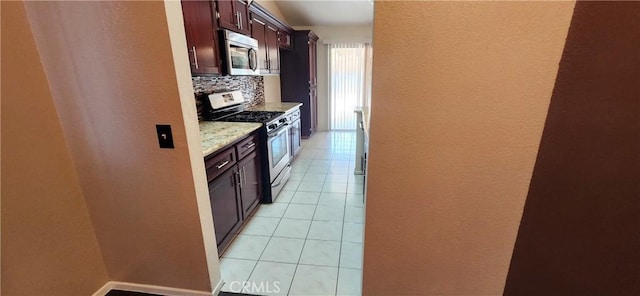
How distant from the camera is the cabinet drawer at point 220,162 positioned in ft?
5.31

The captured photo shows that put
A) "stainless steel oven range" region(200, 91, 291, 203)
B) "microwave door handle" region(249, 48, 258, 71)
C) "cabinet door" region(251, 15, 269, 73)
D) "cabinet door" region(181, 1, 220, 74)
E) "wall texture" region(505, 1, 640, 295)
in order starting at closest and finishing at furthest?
1. "wall texture" region(505, 1, 640, 295)
2. "cabinet door" region(181, 1, 220, 74)
3. "stainless steel oven range" region(200, 91, 291, 203)
4. "microwave door handle" region(249, 48, 258, 71)
5. "cabinet door" region(251, 15, 269, 73)

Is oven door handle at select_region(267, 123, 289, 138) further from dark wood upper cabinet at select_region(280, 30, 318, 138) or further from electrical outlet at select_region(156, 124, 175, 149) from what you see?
dark wood upper cabinet at select_region(280, 30, 318, 138)

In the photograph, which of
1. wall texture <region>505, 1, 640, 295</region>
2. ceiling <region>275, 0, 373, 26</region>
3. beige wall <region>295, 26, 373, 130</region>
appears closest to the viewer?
wall texture <region>505, 1, 640, 295</region>

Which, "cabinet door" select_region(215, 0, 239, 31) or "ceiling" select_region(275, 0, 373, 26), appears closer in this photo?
"cabinet door" select_region(215, 0, 239, 31)

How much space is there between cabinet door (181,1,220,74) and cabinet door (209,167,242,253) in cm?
84

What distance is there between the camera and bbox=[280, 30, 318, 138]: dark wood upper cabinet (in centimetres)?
475

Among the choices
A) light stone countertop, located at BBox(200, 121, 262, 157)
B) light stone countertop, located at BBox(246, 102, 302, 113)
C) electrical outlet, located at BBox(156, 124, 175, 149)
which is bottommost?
light stone countertop, located at BBox(246, 102, 302, 113)

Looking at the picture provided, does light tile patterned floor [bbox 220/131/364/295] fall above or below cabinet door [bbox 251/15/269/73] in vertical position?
below

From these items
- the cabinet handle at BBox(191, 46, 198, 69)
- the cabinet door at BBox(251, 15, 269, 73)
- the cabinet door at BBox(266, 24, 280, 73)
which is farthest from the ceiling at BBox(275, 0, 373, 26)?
the cabinet handle at BBox(191, 46, 198, 69)

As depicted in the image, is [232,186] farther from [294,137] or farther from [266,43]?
[266,43]

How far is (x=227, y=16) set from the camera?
2363 mm

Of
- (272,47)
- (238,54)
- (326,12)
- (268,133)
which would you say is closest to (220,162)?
(268,133)

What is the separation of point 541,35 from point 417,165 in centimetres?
58

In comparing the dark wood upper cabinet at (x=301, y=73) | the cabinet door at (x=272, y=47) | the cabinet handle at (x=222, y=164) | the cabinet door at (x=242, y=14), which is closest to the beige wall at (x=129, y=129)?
the cabinet handle at (x=222, y=164)
